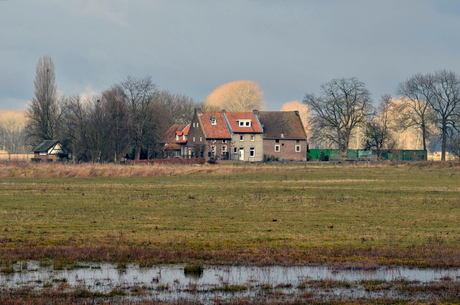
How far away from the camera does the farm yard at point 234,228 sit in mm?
12523

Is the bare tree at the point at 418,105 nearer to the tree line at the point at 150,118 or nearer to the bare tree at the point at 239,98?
the tree line at the point at 150,118

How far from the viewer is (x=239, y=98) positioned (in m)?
143

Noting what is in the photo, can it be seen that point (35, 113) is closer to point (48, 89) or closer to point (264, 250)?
point (48, 89)

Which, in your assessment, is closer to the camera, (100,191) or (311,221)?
(311,221)

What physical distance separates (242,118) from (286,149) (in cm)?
1036

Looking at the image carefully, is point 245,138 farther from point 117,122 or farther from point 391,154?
point 391,154

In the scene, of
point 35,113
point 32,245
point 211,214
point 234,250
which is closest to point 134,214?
point 211,214

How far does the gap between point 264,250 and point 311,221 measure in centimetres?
561

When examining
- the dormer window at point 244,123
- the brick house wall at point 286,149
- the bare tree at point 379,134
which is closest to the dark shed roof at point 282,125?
the brick house wall at point 286,149

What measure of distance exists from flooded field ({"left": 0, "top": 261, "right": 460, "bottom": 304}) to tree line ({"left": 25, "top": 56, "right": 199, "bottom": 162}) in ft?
214

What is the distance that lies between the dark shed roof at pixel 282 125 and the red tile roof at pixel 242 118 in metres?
2.28

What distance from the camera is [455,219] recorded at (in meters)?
19.1

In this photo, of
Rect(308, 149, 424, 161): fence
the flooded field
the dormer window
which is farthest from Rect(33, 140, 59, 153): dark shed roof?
the flooded field

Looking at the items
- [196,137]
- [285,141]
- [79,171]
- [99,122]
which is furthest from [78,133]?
[285,141]
